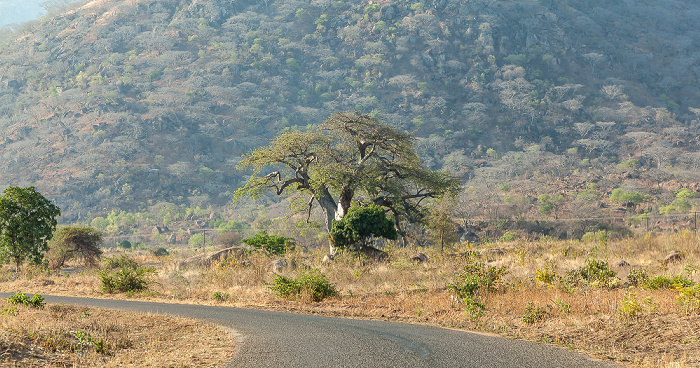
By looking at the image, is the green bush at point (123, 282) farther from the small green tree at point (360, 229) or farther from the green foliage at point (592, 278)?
the green foliage at point (592, 278)

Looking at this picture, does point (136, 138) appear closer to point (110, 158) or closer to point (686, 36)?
point (110, 158)

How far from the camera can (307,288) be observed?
58.1 ft

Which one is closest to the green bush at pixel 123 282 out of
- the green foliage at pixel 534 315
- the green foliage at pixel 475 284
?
the green foliage at pixel 475 284

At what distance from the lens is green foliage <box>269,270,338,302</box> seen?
57.7 ft

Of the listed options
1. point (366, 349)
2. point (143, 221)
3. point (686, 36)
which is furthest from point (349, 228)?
point (686, 36)

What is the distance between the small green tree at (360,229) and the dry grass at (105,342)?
42.5 ft

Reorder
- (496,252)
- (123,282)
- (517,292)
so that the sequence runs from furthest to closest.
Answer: (496,252), (123,282), (517,292)

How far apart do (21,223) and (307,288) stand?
16.9m

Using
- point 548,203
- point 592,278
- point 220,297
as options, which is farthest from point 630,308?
point 548,203

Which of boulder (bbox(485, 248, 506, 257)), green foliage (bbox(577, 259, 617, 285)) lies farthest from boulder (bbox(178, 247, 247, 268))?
green foliage (bbox(577, 259, 617, 285))

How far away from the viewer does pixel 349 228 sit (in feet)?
84.6

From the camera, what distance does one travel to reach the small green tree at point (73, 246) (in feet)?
110

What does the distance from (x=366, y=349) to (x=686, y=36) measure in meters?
169

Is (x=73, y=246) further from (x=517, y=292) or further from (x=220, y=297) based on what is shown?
(x=517, y=292)
